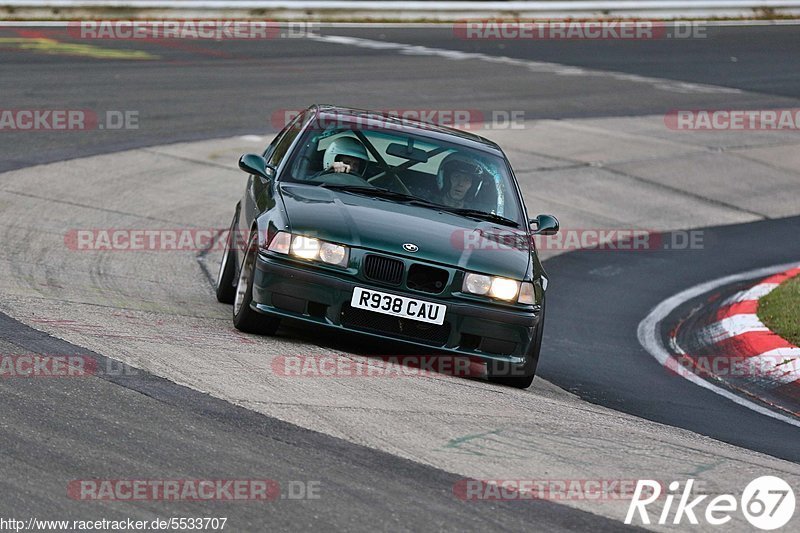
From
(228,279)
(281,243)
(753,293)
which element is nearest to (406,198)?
(281,243)

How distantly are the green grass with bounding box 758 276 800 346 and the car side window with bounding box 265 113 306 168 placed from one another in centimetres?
402

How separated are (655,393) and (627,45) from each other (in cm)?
2237

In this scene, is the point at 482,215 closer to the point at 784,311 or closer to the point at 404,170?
the point at 404,170

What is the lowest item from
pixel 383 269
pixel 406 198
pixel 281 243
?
pixel 383 269

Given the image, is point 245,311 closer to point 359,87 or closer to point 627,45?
point 359,87

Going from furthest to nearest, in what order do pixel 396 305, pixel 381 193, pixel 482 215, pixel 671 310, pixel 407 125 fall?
pixel 671 310, pixel 407 125, pixel 482 215, pixel 381 193, pixel 396 305

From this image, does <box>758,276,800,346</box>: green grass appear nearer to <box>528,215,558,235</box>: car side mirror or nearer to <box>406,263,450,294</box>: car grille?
<box>528,215,558,235</box>: car side mirror

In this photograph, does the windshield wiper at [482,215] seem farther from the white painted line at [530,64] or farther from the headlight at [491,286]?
the white painted line at [530,64]

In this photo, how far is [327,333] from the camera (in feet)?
28.1

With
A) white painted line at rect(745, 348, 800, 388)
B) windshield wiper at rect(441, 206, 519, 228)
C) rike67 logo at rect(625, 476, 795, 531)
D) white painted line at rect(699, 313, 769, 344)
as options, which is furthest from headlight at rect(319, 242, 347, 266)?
white painted line at rect(699, 313, 769, 344)

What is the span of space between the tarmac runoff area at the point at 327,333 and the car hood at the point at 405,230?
681 millimetres

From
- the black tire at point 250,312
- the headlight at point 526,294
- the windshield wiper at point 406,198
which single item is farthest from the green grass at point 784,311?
the black tire at point 250,312

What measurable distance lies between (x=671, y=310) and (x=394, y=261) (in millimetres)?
4722

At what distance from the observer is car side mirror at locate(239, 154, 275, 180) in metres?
8.73
